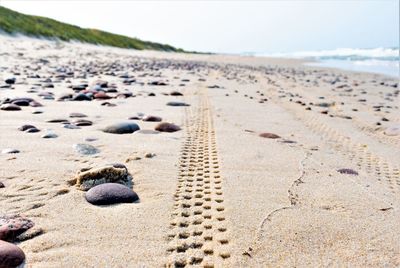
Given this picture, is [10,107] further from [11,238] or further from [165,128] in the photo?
[11,238]

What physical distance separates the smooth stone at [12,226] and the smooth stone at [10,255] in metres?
0.14

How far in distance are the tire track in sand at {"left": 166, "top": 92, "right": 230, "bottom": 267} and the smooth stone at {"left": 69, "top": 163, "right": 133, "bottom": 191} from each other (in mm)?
381

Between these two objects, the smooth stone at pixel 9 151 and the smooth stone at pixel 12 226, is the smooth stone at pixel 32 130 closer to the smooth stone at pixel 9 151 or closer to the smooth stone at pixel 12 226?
the smooth stone at pixel 9 151

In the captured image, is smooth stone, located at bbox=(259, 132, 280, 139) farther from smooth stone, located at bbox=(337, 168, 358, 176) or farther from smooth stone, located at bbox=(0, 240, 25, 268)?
smooth stone, located at bbox=(0, 240, 25, 268)

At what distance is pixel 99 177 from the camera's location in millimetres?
2594

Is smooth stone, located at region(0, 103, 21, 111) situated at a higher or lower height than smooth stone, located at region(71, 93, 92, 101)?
higher

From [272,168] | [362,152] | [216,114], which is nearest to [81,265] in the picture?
[272,168]

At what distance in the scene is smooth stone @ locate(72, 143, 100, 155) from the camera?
3.29 metres

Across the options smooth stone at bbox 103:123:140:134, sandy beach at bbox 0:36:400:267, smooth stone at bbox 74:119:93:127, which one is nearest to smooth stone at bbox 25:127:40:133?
sandy beach at bbox 0:36:400:267

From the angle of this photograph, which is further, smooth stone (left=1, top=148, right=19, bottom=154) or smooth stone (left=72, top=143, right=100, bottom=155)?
smooth stone (left=72, top=143, right=100, bottom=155)

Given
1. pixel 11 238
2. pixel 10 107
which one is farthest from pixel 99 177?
pixel 10 107

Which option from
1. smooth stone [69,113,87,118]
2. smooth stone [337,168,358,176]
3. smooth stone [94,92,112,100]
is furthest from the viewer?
smooth stone [94,92,112,100]

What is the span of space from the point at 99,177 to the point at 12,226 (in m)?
0.73

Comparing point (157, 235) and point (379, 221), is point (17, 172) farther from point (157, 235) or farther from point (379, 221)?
point (379, 221)
